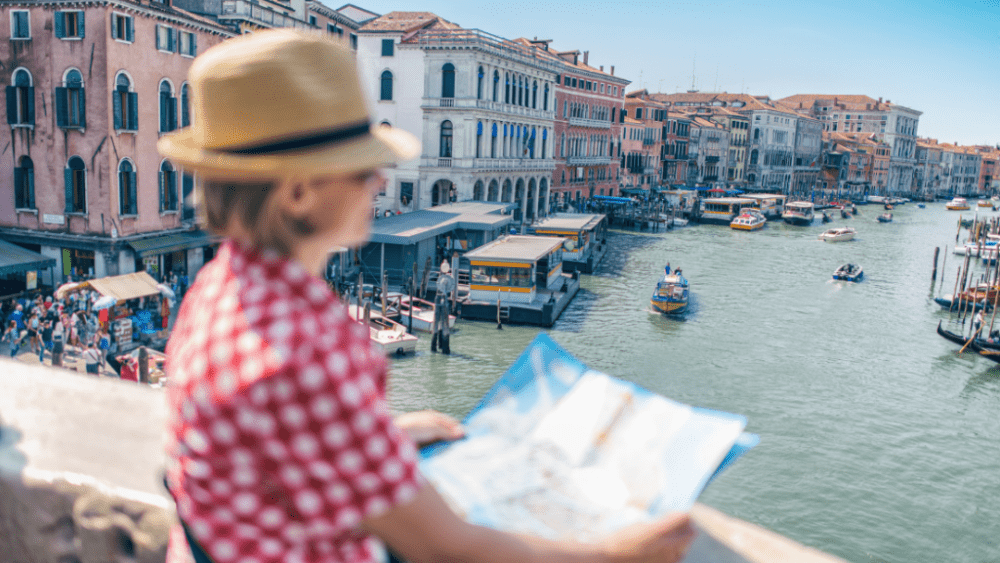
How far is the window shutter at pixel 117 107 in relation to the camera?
1527cm

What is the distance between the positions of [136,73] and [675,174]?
4852 centimetres

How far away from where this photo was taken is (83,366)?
11.1 metres

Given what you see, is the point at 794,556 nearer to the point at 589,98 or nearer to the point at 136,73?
the point at 136,73

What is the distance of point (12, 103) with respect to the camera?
51.3ft

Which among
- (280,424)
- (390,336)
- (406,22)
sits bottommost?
(390,336)

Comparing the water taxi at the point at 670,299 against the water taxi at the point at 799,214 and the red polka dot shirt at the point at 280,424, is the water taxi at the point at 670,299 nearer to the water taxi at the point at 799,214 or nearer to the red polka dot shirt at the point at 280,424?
the red polka dot shirt at the point at 280,424

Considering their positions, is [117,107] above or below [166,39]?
below

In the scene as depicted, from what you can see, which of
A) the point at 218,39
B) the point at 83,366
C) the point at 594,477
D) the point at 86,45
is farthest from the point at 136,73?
the point at 594,477

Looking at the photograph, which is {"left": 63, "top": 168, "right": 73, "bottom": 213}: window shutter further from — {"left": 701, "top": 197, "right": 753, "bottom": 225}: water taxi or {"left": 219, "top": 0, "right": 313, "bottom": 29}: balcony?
{"left": 701, "top": 197, "right": 753, "bottom": 225}: water taxi

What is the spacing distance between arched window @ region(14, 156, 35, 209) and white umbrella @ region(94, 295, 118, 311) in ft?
16.2

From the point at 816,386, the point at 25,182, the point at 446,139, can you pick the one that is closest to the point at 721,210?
the point at 446,139

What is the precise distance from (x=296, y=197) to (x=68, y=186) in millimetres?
16843

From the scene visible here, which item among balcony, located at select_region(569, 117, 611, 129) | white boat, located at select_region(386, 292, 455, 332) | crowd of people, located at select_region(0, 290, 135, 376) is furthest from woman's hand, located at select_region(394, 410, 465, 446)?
balcony, located at select_region(569, 117, 611, 129)

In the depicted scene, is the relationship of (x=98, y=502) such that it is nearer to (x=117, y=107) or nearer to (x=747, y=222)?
(x=117, y=107)
